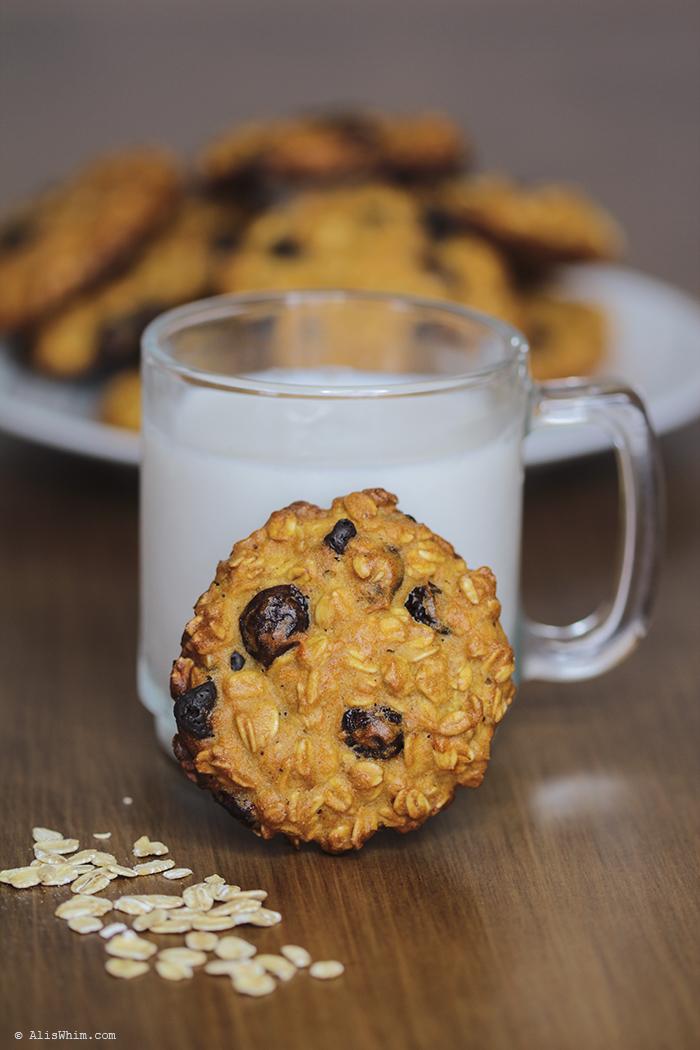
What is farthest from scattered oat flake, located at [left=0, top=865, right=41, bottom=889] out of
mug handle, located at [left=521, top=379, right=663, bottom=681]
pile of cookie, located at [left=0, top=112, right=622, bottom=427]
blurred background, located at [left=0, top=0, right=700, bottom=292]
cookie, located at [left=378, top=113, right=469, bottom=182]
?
blurred background, located at [left=0, top=0, right=700, bottom=292]

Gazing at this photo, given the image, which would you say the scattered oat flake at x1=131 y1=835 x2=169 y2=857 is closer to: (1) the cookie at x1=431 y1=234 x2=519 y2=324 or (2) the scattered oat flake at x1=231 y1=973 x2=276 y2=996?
(2) the scattered oat flake at x1=231 y1=973 x2=276 y2=996

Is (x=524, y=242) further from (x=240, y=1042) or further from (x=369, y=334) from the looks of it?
(x=240, y=1042)

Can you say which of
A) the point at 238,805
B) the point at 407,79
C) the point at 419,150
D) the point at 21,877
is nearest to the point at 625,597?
the point at 238,805

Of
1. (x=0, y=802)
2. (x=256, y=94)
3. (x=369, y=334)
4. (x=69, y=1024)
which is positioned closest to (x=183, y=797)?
(x=0, y=802)

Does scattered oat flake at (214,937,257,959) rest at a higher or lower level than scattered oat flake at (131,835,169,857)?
higher

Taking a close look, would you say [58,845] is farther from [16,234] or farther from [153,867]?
[16,234]

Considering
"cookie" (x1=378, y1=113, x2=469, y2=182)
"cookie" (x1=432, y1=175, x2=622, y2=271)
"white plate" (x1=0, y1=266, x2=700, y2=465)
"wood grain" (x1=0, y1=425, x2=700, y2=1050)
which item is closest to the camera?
"wood grain" (x1=0, y1=425, x2=700, y2=1050)
